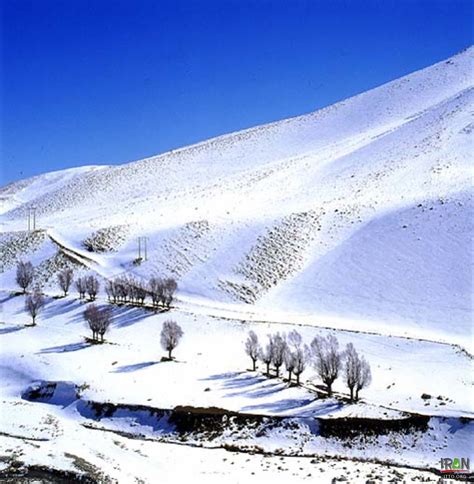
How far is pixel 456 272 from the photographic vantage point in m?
56.6

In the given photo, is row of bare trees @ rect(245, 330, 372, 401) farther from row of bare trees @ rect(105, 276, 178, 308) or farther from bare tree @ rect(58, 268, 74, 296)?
bare tree @ rect(58, 268, 74, 296)

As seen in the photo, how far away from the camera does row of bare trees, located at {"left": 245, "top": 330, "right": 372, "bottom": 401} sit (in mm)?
33875

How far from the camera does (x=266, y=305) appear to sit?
58312 millimetres

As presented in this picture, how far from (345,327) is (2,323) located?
30025 millimetres

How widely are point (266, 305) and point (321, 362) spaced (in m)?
23.2

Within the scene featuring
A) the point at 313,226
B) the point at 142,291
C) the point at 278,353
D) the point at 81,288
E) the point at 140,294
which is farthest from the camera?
the point at 313,226

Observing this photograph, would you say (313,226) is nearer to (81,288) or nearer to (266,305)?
(266,305)

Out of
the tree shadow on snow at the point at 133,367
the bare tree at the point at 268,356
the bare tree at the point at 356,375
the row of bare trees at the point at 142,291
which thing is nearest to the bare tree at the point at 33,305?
the row of bare trees at the point at 142,291

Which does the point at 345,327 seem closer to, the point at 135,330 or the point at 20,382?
the point at 135,330

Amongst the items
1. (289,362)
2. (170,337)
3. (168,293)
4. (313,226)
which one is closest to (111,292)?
(168,293)

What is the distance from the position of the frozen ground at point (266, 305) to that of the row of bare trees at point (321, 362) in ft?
3.35

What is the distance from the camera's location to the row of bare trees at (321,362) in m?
33.9

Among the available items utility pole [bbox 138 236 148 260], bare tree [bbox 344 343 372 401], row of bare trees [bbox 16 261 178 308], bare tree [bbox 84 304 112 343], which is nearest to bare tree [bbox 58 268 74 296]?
row of bare trees [bbox 16 261 178 308]

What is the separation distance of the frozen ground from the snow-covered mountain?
282 mm
